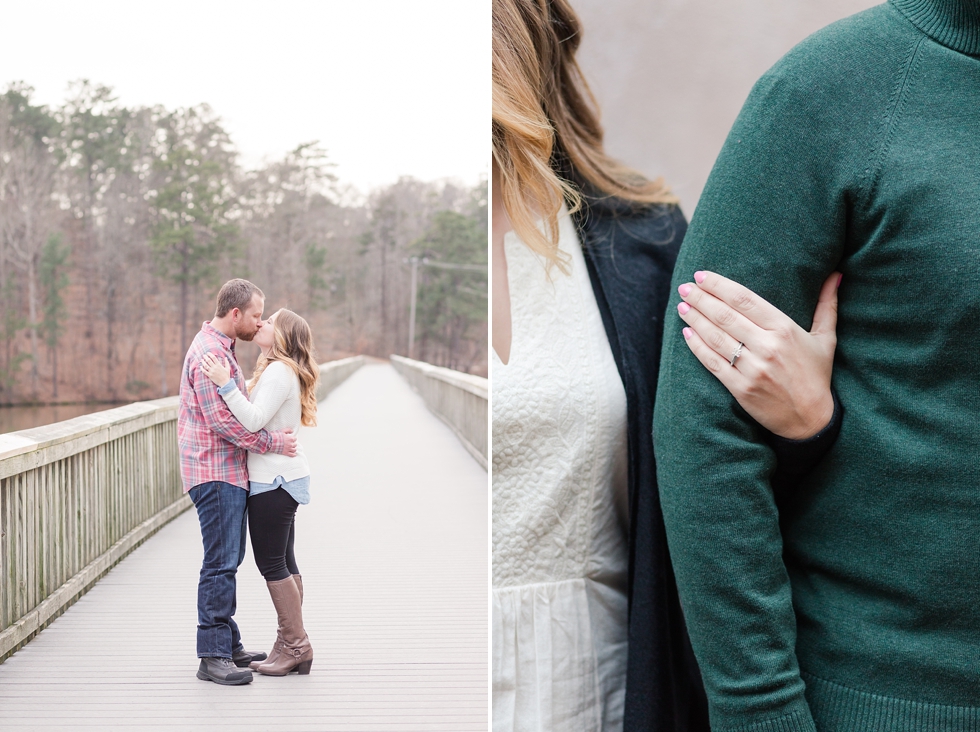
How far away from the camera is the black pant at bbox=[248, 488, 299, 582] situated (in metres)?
1.20

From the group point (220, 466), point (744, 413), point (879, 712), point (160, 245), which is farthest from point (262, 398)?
point (879, 712)

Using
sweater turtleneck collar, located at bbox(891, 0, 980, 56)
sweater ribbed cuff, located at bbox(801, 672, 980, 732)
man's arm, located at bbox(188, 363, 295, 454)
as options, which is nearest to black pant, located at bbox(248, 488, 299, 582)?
man's arm, located at bbox(188, 363, 295, 454)

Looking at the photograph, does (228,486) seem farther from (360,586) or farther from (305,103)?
(305,103)

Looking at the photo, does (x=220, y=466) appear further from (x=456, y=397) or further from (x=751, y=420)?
(x=751, y=420)

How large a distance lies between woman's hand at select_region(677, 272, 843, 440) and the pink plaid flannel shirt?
0.72m

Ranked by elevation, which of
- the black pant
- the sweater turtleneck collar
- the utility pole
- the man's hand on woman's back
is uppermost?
the sweater turtleneck collar

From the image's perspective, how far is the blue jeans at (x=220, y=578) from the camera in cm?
118

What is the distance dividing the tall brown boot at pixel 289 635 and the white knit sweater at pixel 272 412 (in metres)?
0.20

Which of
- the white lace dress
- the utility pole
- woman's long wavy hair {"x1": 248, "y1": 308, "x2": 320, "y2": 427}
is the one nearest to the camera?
the white lace dress

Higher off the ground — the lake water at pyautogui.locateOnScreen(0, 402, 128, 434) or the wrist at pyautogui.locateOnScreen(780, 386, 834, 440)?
the wrist at pyautogui.locateOnScreen(780, 386, 834, 440)

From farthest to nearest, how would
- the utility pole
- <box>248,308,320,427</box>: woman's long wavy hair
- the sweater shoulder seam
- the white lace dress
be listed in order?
1. the utility pole
2. <box>248,308,320,427</box>: woman's long wavy hair
3. the white lace dress
4. the sweater shoulder seam

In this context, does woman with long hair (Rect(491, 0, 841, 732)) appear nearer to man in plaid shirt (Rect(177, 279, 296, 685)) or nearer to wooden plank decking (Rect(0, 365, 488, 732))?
wooden plank decking (Rect(0, 365, 488, 732))

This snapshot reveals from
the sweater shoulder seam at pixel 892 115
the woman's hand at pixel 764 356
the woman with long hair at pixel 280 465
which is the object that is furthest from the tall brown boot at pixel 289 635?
the sweater shoulder seam at pixel 892 115

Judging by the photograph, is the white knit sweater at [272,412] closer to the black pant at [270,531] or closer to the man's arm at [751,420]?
the black pant at [270,531]
